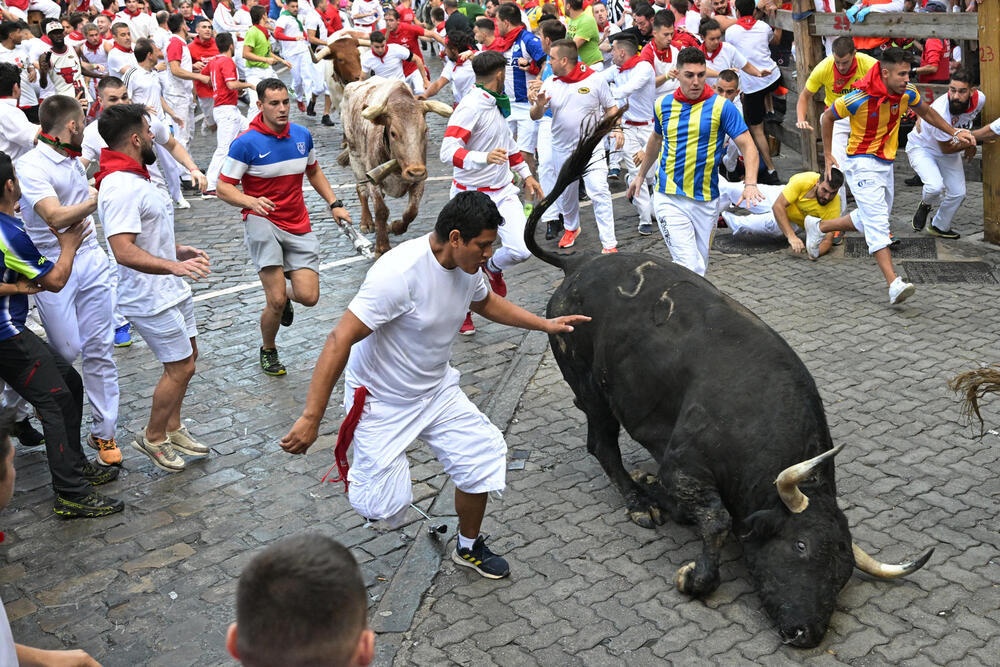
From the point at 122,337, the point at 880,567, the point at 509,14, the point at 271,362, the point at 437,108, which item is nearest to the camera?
the point at 880,567

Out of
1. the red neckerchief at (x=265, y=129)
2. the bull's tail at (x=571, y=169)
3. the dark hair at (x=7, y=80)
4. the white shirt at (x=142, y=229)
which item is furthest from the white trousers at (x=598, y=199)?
the dark hair at (x=7, y=80)

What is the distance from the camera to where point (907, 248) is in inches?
400

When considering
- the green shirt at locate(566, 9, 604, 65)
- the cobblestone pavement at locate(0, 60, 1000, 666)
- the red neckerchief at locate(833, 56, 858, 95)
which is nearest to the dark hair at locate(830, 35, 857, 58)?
the red neckerchief at locate(833, 56, 858, 95)

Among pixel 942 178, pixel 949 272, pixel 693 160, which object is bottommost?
pixel 949 272

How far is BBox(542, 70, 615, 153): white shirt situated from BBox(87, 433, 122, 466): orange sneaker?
5.77 m

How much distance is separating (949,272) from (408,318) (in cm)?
653

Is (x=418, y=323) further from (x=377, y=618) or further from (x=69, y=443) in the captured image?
(x=69, y=443)

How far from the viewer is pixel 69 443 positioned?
6191 millimetres

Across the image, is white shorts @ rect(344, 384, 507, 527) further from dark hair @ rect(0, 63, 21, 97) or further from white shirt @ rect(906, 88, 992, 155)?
white shirt @ rect(906, 88, 992, 155)

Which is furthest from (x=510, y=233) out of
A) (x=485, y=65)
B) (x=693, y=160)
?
(x=693, y=160)

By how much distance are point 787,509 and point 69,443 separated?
426cm

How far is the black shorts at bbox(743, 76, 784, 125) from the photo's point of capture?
43.8 feet

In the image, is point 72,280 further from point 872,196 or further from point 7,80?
point 872,196

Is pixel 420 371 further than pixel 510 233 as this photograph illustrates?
No
